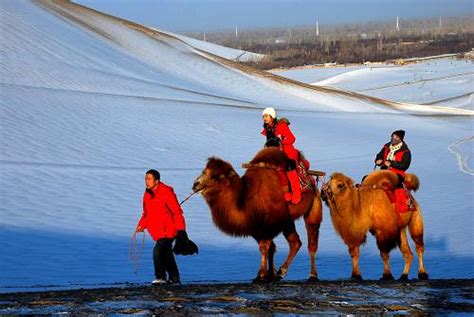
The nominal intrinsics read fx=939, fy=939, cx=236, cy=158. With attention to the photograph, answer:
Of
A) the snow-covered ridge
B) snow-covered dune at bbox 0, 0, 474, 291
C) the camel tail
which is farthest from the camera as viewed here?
the snow-covered ridge

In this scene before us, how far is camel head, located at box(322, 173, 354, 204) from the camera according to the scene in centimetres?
963

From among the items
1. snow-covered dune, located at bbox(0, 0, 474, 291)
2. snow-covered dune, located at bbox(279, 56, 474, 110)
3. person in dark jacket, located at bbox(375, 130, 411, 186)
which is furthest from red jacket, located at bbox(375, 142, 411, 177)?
snow-covered dune, located at bbox(279, 56, 474, 110)

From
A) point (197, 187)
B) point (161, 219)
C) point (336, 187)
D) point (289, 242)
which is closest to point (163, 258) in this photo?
point (161, 219)

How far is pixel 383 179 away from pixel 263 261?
169cm

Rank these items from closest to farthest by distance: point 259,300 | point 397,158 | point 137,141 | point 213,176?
point 259,300 < point 213,176 < point 397,158 < point 137,141

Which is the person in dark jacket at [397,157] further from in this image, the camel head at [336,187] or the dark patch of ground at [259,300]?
the dark patch of ground at [259,300]

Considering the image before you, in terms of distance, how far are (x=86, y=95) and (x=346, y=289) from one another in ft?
75.3

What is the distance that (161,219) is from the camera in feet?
29.3

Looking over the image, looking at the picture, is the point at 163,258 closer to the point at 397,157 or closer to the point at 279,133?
the point at 279,133

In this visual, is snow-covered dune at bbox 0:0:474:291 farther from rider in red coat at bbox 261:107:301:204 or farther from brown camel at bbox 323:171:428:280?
rider in red coat at bbox 261:107:301:204

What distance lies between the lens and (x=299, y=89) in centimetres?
4419

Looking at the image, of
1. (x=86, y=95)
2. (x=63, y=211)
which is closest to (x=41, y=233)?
(x=63, y=211)

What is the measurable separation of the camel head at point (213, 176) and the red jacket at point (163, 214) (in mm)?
391

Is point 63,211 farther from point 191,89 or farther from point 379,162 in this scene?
point 191,89
